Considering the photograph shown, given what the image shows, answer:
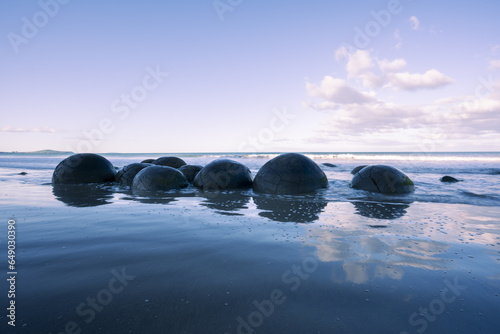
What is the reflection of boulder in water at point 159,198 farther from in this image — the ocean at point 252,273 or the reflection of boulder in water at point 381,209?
the reflection of boulder in water at point 381,209

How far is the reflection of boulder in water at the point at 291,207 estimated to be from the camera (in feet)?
15.8

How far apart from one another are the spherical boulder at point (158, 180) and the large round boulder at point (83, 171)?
97.6 inches

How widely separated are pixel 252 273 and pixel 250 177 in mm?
6561

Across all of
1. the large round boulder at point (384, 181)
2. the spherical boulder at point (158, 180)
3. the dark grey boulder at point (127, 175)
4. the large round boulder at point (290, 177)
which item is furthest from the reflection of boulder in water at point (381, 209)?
the dark grey boulder at point (127, 175)

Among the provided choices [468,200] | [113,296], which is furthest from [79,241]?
[468,200]

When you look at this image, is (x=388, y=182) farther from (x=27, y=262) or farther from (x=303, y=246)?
(x=27, y=262)

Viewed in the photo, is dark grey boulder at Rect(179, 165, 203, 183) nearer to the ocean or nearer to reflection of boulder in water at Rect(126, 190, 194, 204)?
reflection of boulder in water at Rect(126, 190, 194, 204)

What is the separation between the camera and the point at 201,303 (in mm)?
1979

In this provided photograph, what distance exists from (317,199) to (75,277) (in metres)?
5.55

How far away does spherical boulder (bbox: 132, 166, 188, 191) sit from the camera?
8430mm

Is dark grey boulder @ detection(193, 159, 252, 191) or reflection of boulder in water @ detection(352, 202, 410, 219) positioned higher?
dark grey boulder @ detection(193, 159, 252, 191)

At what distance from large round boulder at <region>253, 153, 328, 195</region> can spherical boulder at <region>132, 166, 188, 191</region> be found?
2.66 metres

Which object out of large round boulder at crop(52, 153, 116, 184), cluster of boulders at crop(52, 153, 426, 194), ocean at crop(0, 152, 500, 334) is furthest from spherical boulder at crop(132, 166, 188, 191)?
ocean at crop(0, 152, 500, 334)

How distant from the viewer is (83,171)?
33.4 ft
